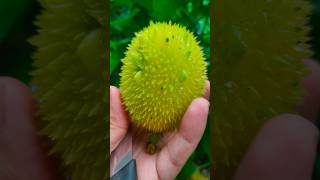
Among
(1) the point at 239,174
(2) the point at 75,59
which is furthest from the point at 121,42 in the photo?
(1) the point at 239,174

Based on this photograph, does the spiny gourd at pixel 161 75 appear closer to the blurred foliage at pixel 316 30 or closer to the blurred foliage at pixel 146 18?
the blurred foliage at pixel 146 18

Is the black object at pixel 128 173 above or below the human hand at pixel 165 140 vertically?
below

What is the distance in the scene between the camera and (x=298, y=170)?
0.33 meters

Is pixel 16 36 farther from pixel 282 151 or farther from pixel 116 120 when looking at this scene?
pixel 282 151

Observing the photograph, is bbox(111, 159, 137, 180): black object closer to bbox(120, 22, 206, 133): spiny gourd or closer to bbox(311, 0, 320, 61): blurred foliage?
bbox(120, 22, 206, 133): spiny gourd

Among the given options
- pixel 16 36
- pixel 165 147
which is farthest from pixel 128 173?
pixel 16 36

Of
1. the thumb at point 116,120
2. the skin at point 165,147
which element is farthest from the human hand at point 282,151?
the thumb at point 116,120

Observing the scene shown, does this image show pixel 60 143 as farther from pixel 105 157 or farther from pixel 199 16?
pixel 199 16

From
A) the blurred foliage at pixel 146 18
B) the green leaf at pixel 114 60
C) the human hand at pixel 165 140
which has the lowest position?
the human hand at pixel 165 140

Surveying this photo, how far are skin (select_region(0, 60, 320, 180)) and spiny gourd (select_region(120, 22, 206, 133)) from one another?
19mm

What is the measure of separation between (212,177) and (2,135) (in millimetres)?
185

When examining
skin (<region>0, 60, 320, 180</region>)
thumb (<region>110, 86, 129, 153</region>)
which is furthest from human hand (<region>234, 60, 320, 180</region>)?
thumb (<region>110, 86, 129, 153</region>)

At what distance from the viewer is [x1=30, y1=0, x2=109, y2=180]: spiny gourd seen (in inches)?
11.9

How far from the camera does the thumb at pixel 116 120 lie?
0.31 meters
